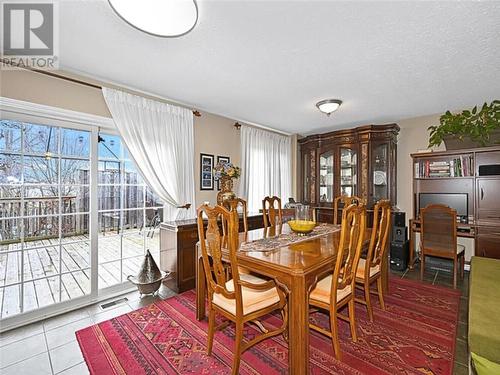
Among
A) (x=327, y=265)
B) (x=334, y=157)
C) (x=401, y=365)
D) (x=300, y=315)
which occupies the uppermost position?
(x=334, y=157)

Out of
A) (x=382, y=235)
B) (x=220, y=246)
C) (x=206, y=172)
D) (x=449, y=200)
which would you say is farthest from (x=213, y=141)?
(x=449, y=200)

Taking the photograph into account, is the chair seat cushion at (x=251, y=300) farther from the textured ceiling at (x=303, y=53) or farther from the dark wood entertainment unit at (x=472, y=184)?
the dark wood entertainment unit at (x=472, y=184)

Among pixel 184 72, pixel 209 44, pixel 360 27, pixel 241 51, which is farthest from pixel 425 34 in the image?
pixel 184 72

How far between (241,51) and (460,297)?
3.51 metres

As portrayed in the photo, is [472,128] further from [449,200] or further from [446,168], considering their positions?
[449,200]

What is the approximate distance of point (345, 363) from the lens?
1.74m

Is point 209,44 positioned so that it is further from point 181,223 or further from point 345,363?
point 345,363

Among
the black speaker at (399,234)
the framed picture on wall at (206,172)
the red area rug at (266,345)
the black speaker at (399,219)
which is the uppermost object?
the framed picture on wall at (206,172)

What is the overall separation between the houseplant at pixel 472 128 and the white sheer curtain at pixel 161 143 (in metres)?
3.62

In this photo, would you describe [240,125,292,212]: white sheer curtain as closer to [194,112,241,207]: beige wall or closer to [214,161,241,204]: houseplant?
[194,112,241,207]: beige wall

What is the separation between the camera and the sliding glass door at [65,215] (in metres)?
2.30

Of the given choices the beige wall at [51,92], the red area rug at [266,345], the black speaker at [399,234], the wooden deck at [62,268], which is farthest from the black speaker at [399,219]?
the beige wall at [51,92]

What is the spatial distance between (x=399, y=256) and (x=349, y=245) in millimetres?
2566

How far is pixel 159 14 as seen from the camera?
1489 mm
